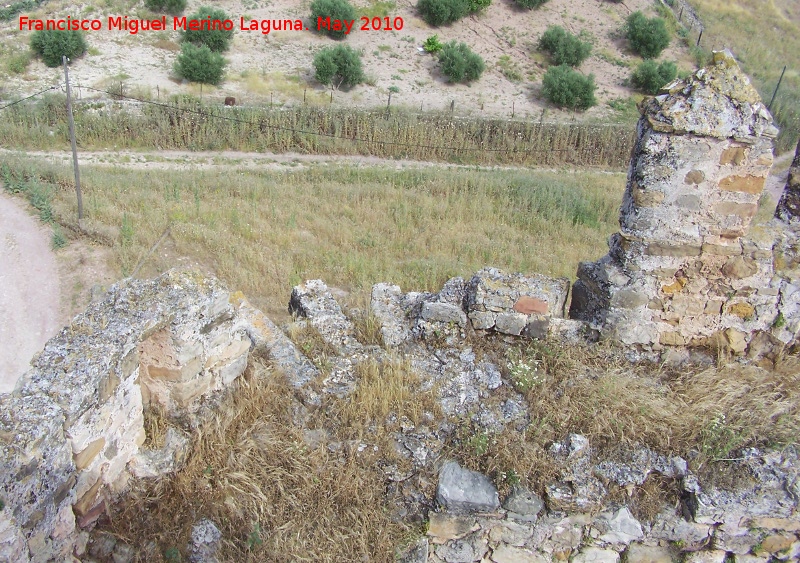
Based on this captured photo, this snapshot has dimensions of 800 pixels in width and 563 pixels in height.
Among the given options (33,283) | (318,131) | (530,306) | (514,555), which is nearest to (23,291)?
(33,283)

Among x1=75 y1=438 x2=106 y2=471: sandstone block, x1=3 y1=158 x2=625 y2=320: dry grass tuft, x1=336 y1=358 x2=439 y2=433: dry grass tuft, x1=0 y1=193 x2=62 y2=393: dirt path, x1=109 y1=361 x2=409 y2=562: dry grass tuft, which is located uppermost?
x1=75 y1=438 x2=106 y2=471: sandstone block

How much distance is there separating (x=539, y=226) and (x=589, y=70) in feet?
54.7

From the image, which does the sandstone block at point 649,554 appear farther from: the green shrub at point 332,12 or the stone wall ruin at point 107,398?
the green shrub at point 332,12

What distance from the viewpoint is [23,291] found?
365 inches

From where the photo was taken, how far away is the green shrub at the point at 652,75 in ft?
80.2

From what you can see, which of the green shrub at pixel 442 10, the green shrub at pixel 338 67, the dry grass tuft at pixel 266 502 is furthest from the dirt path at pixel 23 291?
the green shrub at pixel 442 10

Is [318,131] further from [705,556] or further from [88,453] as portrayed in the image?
[705,556]

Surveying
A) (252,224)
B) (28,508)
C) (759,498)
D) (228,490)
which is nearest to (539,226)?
(252,224)

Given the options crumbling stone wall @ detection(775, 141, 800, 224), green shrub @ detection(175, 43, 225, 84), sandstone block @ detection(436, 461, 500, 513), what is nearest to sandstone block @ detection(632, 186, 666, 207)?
crumbling stone wall @ detection(775, 141, 800, 224)

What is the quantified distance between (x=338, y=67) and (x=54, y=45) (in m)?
9.03

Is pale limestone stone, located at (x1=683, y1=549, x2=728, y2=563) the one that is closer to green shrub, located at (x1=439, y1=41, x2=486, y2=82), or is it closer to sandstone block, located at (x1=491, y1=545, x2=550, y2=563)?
sandstone block, located at (x1=491, y1=545, x2=550, y2=563)

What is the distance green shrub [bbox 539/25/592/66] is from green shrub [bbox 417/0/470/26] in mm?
3815

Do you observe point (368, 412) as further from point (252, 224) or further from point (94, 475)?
point (252, 224)

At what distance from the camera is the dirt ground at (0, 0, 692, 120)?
20.3 meters
